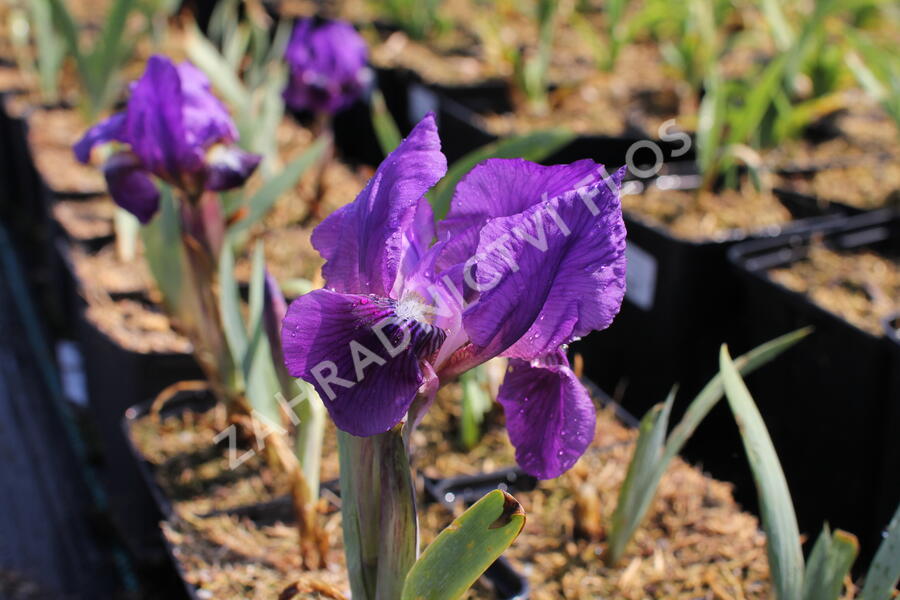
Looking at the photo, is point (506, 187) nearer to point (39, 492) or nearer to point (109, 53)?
point (39, 492)

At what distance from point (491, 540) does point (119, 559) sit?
48.5 inches

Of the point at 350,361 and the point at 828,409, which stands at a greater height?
the point at 350,361

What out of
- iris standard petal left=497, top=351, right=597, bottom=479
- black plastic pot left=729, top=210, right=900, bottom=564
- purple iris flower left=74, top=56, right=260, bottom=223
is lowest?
black plastic pot left=729, top=210, right=900, bottom=564

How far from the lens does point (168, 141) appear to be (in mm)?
1248

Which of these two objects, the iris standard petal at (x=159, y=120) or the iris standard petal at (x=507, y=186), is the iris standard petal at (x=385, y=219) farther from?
the iris standard petal at (x=159, y=120)

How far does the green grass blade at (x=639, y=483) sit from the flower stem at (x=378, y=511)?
1.03ft

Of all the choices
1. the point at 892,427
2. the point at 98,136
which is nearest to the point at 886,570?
the point at 892,427

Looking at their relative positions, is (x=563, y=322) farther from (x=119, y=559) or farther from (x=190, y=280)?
(x=119, y=559)

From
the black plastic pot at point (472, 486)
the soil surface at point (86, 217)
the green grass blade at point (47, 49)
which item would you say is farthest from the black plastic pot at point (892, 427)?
the green grass blade at point (47, 49)

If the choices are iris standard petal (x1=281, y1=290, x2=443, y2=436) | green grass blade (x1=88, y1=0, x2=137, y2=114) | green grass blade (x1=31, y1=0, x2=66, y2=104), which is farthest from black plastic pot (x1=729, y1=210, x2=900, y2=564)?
green grass blade (x1=31, y1=0, x2=66, y2=104)

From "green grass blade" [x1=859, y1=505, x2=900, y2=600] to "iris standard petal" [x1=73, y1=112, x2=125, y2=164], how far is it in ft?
3.28

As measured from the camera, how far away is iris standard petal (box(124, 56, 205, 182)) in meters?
1.23

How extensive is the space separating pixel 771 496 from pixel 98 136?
91 centimetres

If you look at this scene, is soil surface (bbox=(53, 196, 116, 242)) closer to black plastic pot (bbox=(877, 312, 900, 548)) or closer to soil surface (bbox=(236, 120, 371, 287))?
soil surface (bbox=(236, 120, 371, 287))
